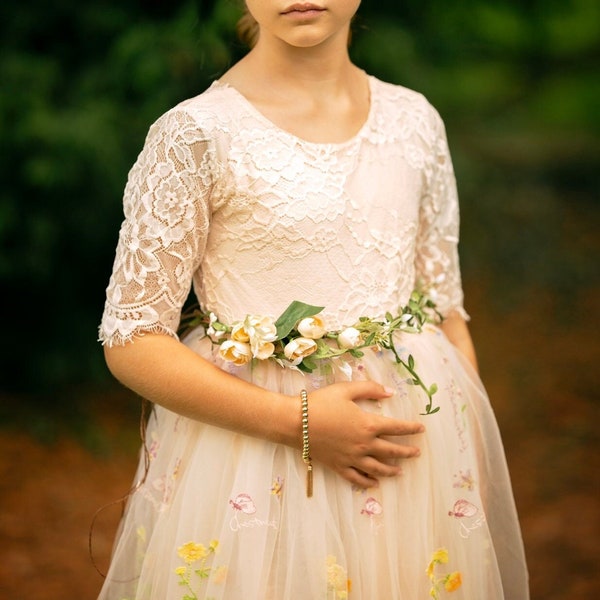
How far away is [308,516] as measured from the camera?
1322 mm

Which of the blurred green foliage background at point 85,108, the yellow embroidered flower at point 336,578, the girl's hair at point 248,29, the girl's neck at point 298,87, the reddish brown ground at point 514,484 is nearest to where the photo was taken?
the yellow embroidered flower at point 336,578

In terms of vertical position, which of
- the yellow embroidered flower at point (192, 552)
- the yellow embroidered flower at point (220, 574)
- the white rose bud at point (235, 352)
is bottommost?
the yellow embroidered flower at point (220, 574)

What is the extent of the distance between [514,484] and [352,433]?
2.44 m

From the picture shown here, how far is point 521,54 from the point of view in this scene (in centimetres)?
571

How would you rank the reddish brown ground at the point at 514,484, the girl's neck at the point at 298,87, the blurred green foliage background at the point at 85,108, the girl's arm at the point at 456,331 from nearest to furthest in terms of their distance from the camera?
the girl's neck at the point at 298,87, the girl's arm at the point at 456,331, the blurred green foliage background at the point at 85,108, the reddish brown ground at the point at 514,484

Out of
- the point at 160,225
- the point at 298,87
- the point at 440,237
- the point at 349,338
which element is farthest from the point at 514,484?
the point at 160,225

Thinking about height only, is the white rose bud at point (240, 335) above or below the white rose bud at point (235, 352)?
above

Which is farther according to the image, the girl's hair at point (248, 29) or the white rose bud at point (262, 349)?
the girl's hair at point (248, 29)

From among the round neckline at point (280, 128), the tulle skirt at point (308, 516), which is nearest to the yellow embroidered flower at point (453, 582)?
the tulle skirt at point (308, 516)

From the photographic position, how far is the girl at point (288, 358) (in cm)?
132

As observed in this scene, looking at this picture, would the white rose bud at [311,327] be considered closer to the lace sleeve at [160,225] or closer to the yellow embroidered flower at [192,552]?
the lace sleeve at [160,225]

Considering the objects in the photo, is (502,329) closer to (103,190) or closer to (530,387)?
(530,387)

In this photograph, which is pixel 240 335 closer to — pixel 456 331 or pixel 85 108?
pixel 456 331

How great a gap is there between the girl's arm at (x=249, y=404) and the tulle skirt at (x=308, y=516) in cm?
5
